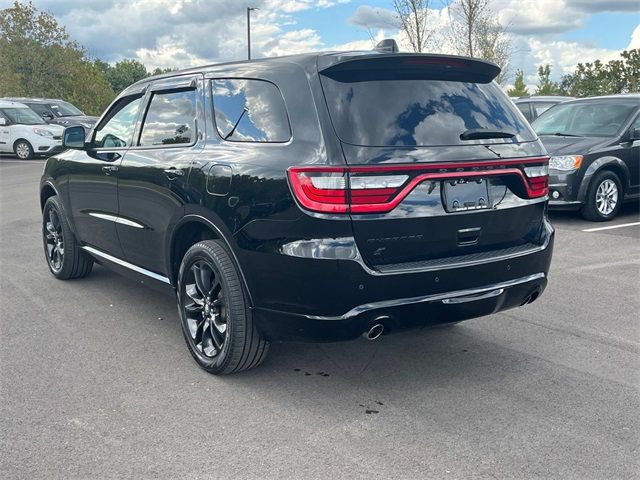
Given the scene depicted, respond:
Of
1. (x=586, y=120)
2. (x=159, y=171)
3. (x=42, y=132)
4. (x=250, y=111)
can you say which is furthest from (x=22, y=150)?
(x=250, y=111)

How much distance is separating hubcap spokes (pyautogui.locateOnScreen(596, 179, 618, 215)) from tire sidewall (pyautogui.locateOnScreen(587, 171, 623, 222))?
4 cm

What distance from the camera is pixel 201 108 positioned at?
449 centimetres

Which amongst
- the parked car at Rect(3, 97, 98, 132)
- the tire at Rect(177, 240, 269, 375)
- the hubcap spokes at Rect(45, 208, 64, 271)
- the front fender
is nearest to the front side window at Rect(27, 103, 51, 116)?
the parked car at Rect(3, 97, 98, 132)

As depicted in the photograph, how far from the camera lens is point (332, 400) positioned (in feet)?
12.7

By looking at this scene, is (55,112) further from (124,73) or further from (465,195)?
(124,73)

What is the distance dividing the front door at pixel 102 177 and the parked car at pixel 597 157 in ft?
19.5

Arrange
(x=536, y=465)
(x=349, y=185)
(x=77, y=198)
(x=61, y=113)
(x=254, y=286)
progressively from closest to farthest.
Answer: (x=536, y=465)
(x=349, y=185)
(x=254, y=286)
(x=77, y=198)
(x=61, y=113)

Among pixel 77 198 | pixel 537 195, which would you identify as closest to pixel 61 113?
pixel 77 198

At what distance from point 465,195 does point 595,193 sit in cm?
648

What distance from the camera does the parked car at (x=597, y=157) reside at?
30.8 feet

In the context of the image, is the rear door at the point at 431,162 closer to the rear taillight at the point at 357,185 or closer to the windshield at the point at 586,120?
the rear taillight at the point at 357,185

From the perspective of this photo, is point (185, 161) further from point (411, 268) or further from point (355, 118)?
point (411, 268)

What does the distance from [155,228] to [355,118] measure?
5.93ft

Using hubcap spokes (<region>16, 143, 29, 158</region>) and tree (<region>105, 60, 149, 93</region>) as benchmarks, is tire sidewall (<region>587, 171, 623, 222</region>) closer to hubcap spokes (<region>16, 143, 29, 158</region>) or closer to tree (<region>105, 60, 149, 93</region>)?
hubcap spokes (<region>16, 143, 29, 158</region>)
